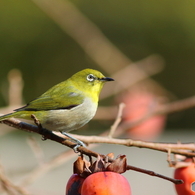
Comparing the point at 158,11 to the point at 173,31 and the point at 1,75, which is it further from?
the point at 1,75

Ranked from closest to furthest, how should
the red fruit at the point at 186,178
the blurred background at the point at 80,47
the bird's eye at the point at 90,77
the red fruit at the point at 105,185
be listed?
the red fruit at the point at 105,185 < the red fruit at the point at 186,178 < the bird's eye at the point at 90,77 < the blurred background at the point at 80,47

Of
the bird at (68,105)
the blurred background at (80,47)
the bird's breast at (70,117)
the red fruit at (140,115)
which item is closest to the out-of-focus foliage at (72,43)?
the blurred background at (80,47)

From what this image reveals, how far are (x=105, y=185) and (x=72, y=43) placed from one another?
506 cm

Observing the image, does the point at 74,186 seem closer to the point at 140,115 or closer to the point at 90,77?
the point at 90,77

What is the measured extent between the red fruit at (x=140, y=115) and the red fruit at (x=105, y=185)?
5.36 feet

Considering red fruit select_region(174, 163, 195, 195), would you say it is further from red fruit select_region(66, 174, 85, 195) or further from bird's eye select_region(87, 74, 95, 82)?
bird's eye select_region(87, 74, 95, 82)

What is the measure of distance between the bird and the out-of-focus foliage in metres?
3.70

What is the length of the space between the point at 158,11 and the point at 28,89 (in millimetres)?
2332

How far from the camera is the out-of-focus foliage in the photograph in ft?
18.4

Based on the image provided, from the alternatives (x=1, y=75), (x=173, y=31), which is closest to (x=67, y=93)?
(x=1, y=75)

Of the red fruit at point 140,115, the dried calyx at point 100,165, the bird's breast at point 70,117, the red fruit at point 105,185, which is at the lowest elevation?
the red fruit at point 105,185

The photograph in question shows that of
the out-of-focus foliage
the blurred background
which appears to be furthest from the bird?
the out-of-focus foliage

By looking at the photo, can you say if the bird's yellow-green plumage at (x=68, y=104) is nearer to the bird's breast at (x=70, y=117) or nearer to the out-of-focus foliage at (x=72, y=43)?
the bird's breast at (x=70, y=117)

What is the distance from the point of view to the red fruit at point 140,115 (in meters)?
2.78
